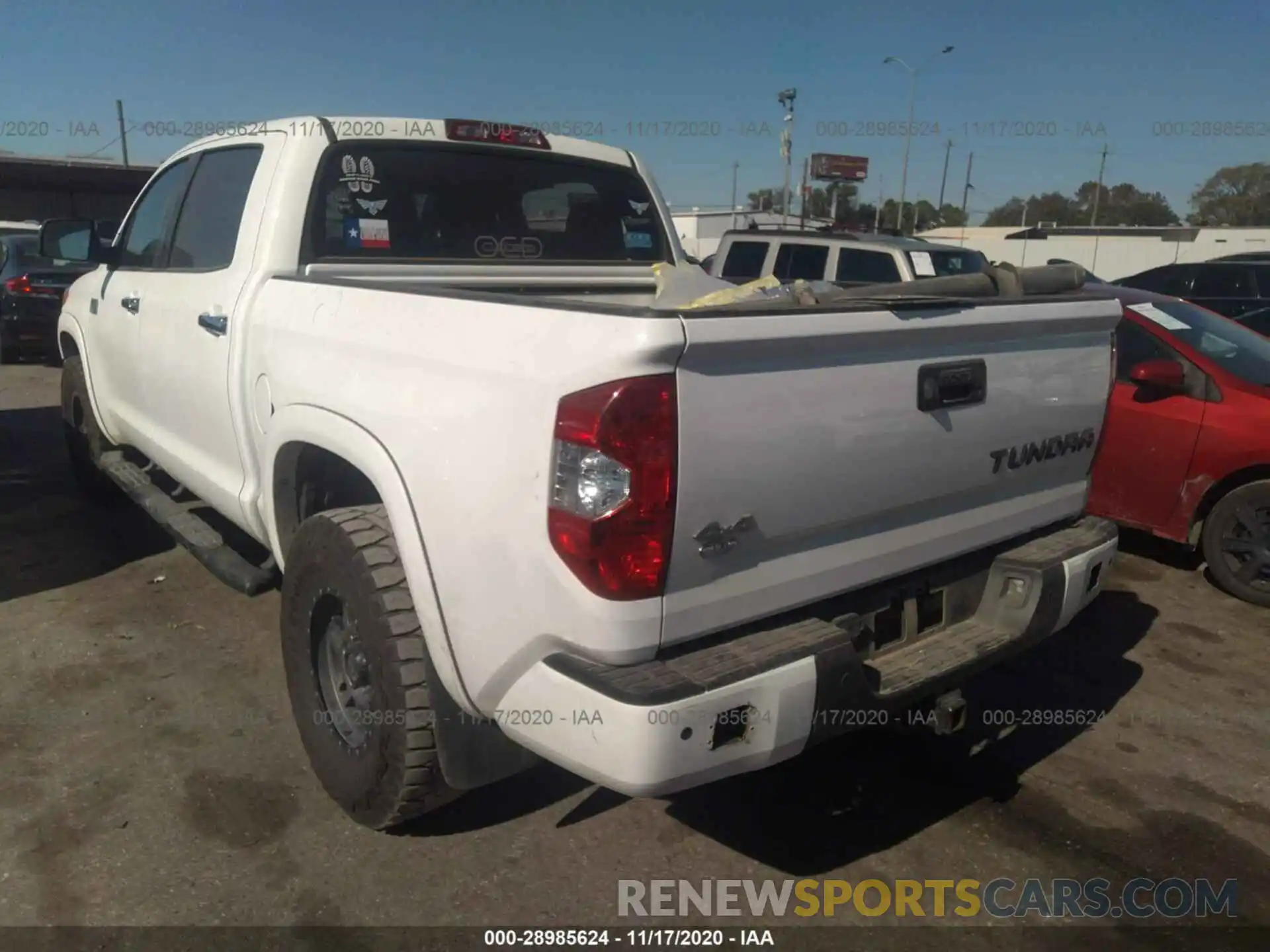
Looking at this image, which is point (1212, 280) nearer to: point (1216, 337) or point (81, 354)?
point (1216, 337)

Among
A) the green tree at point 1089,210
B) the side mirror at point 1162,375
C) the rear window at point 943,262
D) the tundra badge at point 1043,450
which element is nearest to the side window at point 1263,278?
the rear window at point 943,262

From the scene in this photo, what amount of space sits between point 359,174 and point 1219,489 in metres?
4.47

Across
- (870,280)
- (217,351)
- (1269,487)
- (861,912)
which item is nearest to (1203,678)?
(1269,487)

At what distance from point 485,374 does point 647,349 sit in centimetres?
45

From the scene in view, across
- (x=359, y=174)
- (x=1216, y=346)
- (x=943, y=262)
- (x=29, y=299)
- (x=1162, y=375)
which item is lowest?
(x=29, y=299)

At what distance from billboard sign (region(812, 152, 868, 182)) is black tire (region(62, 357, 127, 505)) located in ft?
121

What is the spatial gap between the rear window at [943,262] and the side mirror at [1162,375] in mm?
5335

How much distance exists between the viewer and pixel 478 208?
3.89m

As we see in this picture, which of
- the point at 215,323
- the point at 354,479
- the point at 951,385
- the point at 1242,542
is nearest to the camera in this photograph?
the point at 951,385

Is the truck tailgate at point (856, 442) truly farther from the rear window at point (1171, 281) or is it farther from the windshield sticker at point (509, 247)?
the rear window at point (1171, 281)

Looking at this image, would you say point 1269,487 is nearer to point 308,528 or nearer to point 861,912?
point 861,912

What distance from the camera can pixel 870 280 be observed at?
10.9m

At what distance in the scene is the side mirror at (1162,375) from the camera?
5.16 meters

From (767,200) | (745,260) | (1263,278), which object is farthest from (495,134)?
(767,200)
